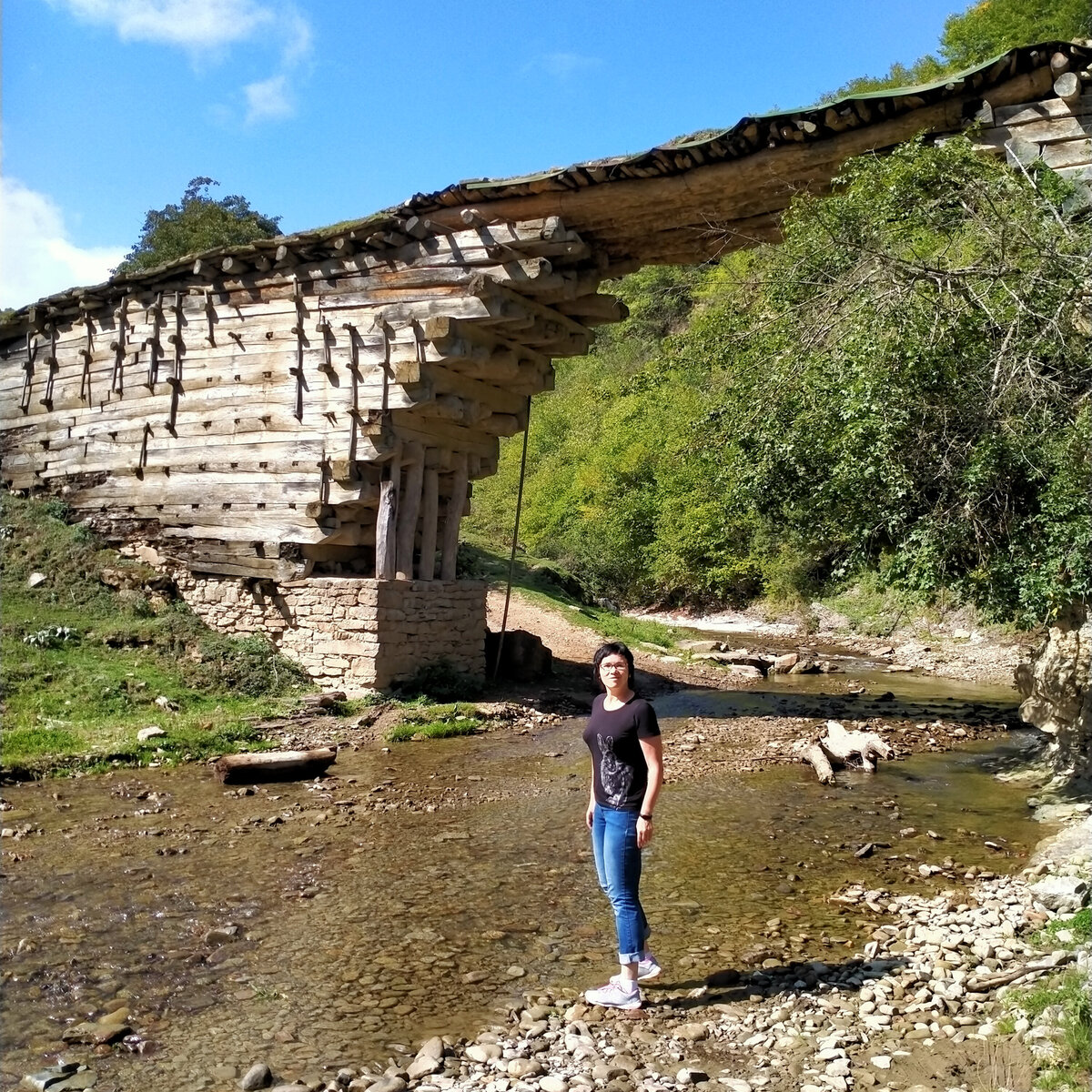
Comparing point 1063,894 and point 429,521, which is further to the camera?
point 429,521

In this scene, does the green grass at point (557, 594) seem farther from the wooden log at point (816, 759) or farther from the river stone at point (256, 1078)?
the river stone at point (256, 1078)

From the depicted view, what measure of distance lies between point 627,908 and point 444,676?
9.06 metres

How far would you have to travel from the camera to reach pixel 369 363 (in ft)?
42.6

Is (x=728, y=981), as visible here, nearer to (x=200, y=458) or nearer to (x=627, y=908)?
(x=627, y=908)

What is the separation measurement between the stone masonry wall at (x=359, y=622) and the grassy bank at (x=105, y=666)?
39 centimetres

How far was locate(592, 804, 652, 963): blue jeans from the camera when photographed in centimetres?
427

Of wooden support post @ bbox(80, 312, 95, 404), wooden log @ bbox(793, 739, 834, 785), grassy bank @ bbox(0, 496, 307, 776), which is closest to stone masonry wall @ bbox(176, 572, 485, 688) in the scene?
grassy bank @ bbox(0, 496, 307, 776)

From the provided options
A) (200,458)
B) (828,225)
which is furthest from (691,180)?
(200,458)

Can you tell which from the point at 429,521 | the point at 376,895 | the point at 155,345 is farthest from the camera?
the point at 155,345

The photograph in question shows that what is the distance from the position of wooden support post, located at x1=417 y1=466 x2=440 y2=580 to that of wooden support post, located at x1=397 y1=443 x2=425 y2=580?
0.24 metres

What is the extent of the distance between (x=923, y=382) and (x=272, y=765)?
690 cm

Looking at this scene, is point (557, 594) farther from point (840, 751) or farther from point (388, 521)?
point (840, 751)

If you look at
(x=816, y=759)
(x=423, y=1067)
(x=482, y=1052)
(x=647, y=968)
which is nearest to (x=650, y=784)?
(x=647, y=968)

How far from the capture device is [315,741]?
10500 mm
